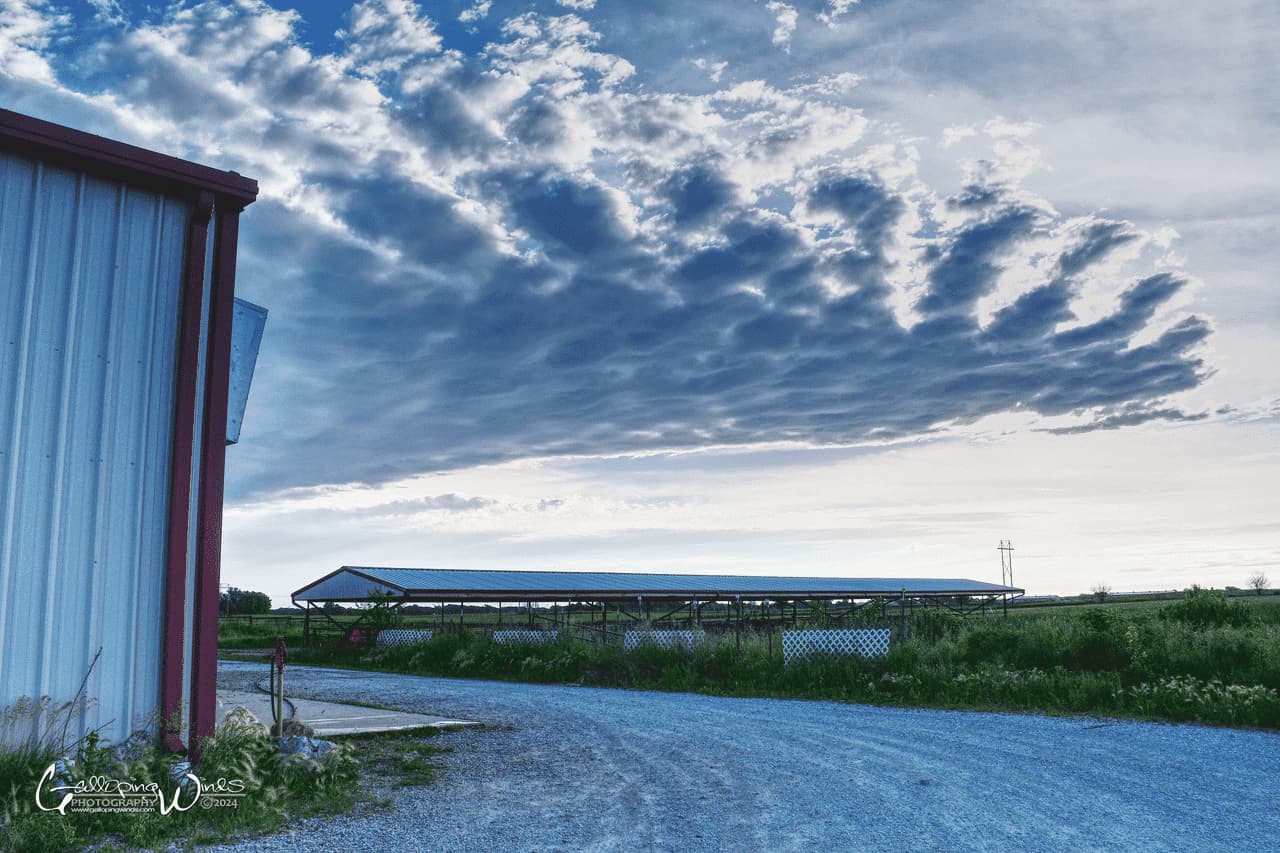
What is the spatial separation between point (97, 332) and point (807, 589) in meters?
38.1

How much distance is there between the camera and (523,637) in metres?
25.3

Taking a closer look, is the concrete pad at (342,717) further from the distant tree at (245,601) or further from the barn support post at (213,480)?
the distant tree at (245,601)

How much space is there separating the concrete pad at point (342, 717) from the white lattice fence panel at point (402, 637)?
12.7 meters

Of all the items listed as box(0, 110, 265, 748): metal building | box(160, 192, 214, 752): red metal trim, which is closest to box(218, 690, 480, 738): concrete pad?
box(160, 192, 214, 752): red metal trim

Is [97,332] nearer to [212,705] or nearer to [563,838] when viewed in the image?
[212,705]

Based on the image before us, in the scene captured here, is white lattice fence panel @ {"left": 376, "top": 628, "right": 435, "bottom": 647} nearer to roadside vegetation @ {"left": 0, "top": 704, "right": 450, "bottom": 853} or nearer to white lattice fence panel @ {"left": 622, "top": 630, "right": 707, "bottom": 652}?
white lattice fence panel @ {"left": 622, "top": 630, "right": 707, "bottom": 652}

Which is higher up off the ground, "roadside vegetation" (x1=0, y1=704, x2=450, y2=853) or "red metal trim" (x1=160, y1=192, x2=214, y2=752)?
"red metal trim" (x1=160, y1=192, x2=214, y2=752)

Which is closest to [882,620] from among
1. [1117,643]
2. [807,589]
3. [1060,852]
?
[1117,643]

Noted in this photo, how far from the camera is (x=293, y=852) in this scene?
6.45m

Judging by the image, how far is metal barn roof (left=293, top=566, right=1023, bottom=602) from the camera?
32.8 metres

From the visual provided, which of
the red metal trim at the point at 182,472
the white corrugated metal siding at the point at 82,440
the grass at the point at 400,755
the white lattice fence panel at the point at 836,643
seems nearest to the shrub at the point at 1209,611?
the white lattice fence panel at the point at 836,643

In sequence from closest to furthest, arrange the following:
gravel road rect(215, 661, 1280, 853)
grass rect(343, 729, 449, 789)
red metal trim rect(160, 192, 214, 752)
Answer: gravel road rect(215, 661, 1280, 853) < red metal trim rect(160, 192, 214, 752) < grass rect(343, 729, 449, 789)

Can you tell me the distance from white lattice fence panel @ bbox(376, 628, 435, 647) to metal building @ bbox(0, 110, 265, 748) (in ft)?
67.4

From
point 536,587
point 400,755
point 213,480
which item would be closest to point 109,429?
point 213,480
